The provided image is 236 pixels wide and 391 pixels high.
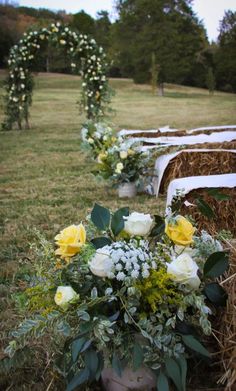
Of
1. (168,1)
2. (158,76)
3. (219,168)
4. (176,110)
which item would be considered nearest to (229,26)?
(168,1)

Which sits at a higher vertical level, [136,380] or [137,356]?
[137,356]

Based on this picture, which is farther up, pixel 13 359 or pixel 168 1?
pixel 168 1

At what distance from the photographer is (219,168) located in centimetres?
554

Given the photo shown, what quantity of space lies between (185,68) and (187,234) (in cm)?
3721

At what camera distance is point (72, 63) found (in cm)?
1434

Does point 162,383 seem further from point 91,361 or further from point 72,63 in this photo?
point 72,63

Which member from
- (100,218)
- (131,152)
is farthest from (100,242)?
(131,152)

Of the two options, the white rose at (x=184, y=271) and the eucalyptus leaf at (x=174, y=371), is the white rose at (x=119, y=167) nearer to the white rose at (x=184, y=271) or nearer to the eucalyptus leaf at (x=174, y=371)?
the white rose at (x=184, y=271)

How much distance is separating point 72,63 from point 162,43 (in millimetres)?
23811

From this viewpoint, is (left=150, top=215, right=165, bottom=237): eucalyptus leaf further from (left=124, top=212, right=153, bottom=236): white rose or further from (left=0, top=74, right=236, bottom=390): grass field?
(left=0, top=74, right=236, bottom=390): grass field

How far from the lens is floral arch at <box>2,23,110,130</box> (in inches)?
542

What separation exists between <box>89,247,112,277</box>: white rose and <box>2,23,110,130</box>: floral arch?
40.8ft

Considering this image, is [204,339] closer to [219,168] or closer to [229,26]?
[219,168]

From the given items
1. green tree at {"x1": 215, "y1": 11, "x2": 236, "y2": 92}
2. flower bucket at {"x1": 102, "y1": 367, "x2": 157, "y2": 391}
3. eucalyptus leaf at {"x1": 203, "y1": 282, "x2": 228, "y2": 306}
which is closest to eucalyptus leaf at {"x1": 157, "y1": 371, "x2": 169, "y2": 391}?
flower bucket at {"x1": 102, "y1": 367, "x2": 157, "y2": 391}
